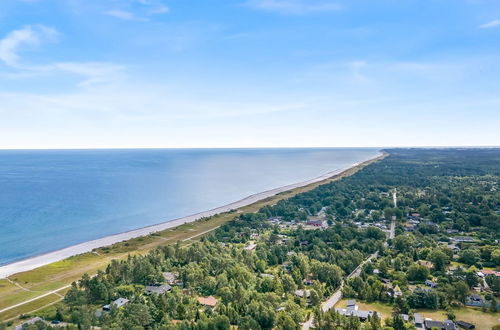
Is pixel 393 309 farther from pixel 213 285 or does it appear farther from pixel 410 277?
pixel 213 285

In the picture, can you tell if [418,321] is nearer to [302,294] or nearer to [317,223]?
[302,294]

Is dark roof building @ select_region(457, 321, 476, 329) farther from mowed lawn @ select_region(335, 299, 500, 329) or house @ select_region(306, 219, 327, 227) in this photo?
house @ select_region(306, 219, 327, 227)

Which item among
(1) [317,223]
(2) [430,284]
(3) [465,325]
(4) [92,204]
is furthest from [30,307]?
(4) [92,204]

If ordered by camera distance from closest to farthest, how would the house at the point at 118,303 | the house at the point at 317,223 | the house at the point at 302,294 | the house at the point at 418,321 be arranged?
the house at the point at 418,321, the house at the point at 118,303, the house at the point at 302,294, the house at the point at 317,223

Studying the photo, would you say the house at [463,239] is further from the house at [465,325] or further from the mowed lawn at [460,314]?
the house at [465,325]

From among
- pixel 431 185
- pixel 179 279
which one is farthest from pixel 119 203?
pixel 431 185

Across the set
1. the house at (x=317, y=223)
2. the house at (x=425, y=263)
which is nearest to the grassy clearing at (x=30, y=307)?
the house at (x=425, y=263)

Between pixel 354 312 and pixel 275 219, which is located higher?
pixel 354 312
